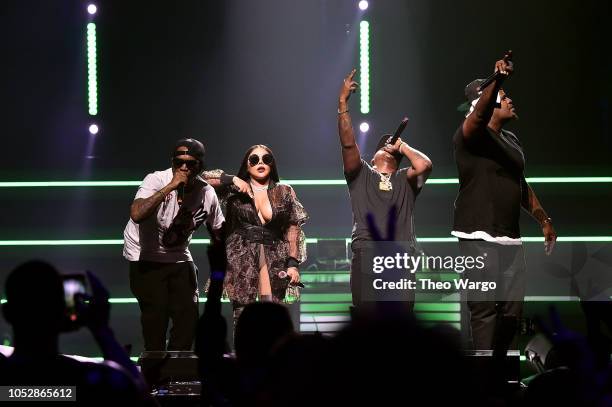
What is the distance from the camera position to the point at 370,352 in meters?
0.97

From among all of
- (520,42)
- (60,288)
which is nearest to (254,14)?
(520,42)

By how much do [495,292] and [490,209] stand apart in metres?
0.42

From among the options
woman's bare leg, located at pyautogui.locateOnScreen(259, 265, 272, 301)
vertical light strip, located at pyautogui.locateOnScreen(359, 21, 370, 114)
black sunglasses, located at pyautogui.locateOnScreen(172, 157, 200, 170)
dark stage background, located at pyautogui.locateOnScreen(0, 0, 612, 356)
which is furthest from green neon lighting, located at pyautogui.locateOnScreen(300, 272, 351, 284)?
vertical light strip, located at pyautogui.locateOnScreen(359, 21, 370, 114)

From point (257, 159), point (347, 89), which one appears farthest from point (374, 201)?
point (257, 159)

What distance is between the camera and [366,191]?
466 cm

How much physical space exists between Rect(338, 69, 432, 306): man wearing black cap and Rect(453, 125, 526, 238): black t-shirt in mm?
368

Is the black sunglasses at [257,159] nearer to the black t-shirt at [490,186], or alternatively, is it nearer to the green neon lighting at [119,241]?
the black t-shirt at [490,186]

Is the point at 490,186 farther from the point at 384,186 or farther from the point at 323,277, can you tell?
the point at 323,277

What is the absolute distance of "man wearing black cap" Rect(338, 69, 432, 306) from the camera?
455 cm

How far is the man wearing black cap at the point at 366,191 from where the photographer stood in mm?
4547

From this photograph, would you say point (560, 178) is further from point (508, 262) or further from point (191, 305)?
point (191, 305)

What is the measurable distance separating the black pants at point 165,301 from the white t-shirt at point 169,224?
6cm

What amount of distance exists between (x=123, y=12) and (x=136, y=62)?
0.39m

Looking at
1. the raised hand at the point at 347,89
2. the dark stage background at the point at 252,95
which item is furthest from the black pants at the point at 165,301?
the dark stage background at the point at 252,95
